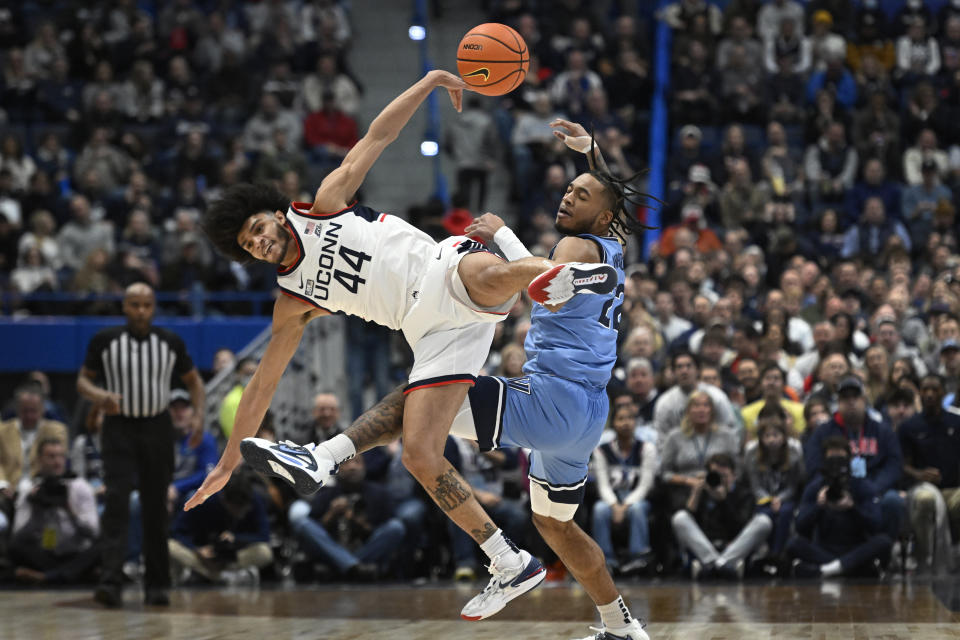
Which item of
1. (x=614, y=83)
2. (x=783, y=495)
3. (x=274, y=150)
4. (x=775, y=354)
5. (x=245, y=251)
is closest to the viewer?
(x=245, y=251)

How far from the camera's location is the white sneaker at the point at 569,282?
5.57m

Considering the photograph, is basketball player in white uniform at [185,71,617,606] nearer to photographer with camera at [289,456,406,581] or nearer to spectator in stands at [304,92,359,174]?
photographer with camera at [289,456,406,581]

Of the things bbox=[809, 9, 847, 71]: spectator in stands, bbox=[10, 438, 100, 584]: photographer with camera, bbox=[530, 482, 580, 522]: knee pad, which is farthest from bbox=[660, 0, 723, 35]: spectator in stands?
bbox=[530, 482, 580, 522]: knee pad

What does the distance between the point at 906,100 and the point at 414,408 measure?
42.2 feet

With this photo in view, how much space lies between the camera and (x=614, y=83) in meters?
17.1

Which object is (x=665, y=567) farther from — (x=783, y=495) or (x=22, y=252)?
(x=22, y=252)

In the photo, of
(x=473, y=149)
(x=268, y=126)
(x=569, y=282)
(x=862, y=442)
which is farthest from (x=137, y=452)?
(x=268, y=126)

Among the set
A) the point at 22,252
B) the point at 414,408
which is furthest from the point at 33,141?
the point at 414,408

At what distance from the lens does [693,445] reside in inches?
424

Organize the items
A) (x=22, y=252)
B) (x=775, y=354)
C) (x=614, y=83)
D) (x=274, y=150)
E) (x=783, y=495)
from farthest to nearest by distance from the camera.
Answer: (x=614, y=83) → (x=274, y=150) → (x=22, y=252) → (x=775, y=354) → (x=783, y=495)

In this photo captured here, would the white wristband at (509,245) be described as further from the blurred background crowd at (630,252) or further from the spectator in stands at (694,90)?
the spectator in stands at (694,90)

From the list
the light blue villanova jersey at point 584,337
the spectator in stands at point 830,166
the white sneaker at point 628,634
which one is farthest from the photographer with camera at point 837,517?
the spectator in stands at point 830,166

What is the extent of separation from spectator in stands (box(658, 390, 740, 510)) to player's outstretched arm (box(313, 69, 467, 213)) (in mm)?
5100

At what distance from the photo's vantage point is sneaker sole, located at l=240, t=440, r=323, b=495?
5660mm
